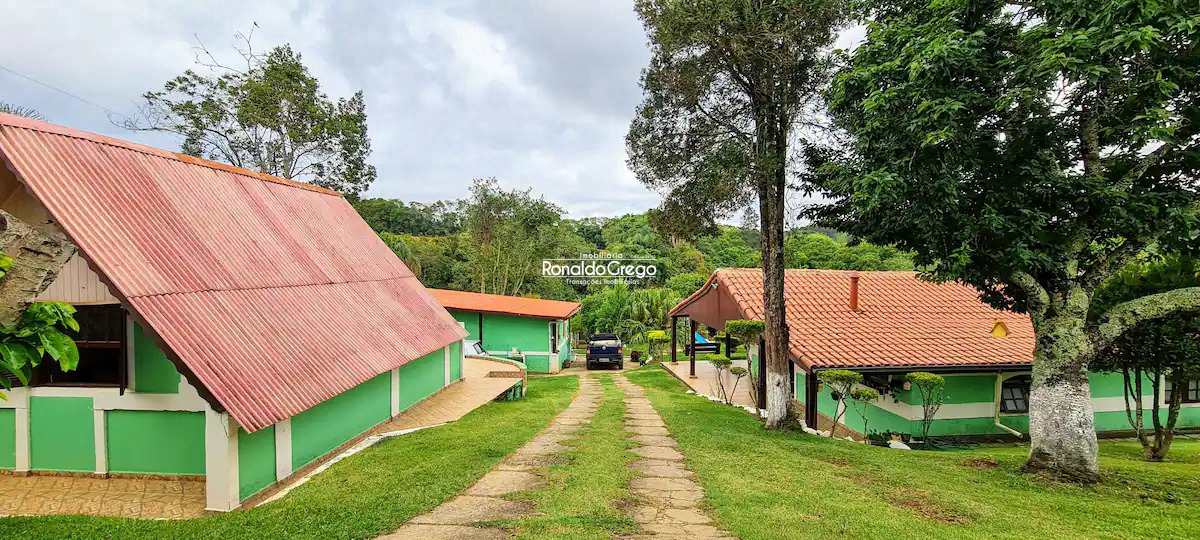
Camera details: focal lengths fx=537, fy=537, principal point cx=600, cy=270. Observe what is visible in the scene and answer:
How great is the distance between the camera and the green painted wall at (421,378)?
41.0 feet

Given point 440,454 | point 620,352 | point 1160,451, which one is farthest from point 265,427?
point 620,352

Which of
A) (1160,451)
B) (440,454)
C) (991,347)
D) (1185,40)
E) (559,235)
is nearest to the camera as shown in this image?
(1185,40)

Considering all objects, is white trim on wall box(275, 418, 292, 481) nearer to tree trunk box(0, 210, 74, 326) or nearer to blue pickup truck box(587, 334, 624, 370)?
tree trunk box(0, 210, 74, 326)

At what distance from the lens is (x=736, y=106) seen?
35.9ft

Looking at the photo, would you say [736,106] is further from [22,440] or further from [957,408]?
[22,440]

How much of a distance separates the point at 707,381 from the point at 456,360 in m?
9.55

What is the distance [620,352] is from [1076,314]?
2146 centimetres

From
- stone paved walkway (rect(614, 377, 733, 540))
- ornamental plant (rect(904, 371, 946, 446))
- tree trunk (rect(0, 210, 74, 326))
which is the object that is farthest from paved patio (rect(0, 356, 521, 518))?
ornamental plant (rect(904, 371, 946, 446))

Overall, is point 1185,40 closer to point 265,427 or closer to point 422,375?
point 265,427

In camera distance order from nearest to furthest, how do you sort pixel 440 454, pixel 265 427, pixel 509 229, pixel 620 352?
pixel 265 427, pixel 440 454, pixel 620 352, pixel 509 229

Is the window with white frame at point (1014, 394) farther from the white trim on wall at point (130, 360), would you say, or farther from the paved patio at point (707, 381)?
the white trim on wall at point (130, 360)

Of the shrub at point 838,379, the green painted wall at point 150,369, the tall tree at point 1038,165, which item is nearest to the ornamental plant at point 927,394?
the shrub at point 838,379

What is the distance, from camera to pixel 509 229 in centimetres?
3900

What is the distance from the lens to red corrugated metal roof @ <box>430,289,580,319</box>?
24.9 m
